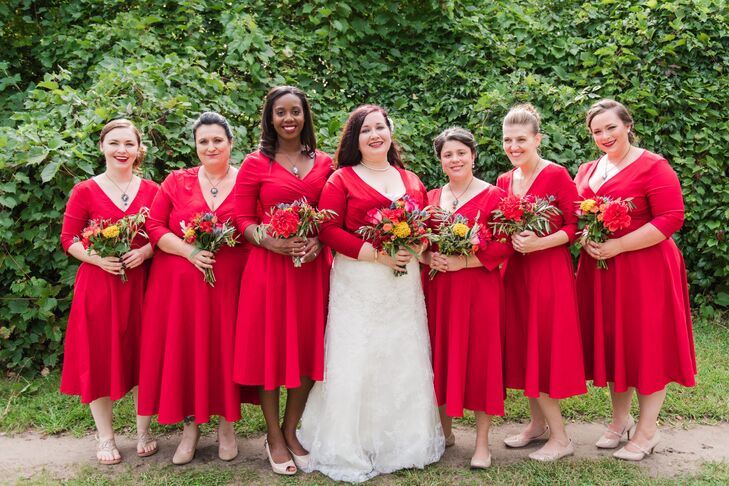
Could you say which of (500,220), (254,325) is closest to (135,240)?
(254,325)

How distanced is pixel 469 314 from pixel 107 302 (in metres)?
2.70

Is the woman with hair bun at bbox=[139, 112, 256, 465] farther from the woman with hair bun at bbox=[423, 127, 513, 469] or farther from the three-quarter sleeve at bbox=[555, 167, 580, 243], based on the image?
the three-quarter sleeve at bbox=[555, 167, 580, 243]

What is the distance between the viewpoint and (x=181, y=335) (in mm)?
Answer: 4465

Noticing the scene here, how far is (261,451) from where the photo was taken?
4824 mm

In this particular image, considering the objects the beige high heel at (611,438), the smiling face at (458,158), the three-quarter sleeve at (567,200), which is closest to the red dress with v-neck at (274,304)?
the smiling face at (458,158)

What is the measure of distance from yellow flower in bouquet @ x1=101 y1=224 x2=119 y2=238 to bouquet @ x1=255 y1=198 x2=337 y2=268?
1.03 metres

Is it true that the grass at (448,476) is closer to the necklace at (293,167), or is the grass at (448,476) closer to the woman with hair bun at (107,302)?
the woman with hair bun at (107,302)

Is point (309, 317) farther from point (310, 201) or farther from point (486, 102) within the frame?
point (486, 102)

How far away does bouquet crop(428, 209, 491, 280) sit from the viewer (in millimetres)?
4184

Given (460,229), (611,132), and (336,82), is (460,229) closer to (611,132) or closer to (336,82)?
(611,132)

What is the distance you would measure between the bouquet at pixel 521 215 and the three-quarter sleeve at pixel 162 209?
2401 mm

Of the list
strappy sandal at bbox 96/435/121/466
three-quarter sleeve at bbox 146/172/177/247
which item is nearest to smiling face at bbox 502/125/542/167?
three-quarter sleeve at bbox 146/172/177/247

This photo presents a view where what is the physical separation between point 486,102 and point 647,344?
12.6ft

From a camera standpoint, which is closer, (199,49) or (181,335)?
(181,335)
